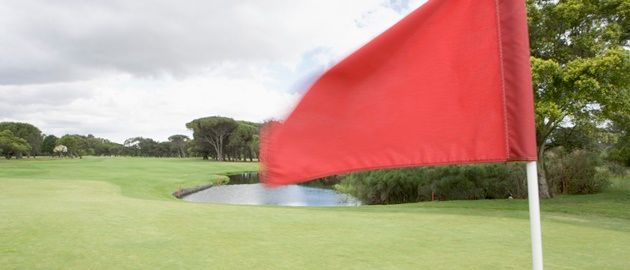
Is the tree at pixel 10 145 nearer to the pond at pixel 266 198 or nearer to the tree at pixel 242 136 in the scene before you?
the tree at pixel 242 136

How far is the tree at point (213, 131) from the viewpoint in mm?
87875

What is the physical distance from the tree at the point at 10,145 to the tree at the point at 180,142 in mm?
51043

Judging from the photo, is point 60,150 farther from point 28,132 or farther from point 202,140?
point 202,140

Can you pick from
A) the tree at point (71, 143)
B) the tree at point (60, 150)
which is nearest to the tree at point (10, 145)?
the tree at point (60, 150)

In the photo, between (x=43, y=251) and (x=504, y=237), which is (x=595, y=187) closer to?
(x=504, y=237)

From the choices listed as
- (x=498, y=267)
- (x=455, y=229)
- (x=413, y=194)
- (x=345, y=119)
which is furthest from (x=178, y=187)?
(x=345, y=119)

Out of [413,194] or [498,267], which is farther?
[413,194]

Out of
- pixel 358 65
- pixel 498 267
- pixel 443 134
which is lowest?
pixel 498 267

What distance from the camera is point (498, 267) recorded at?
6.27 metres

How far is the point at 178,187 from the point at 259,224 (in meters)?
23.8

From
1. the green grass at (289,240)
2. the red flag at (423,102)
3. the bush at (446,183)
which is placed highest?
the red flag at (423,102)

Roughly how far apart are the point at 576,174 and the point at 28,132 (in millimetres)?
78438

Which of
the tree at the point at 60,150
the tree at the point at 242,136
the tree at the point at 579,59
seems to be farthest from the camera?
the tree at the point at 242,136

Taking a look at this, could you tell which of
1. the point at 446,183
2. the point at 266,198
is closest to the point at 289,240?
the point at 446,183
